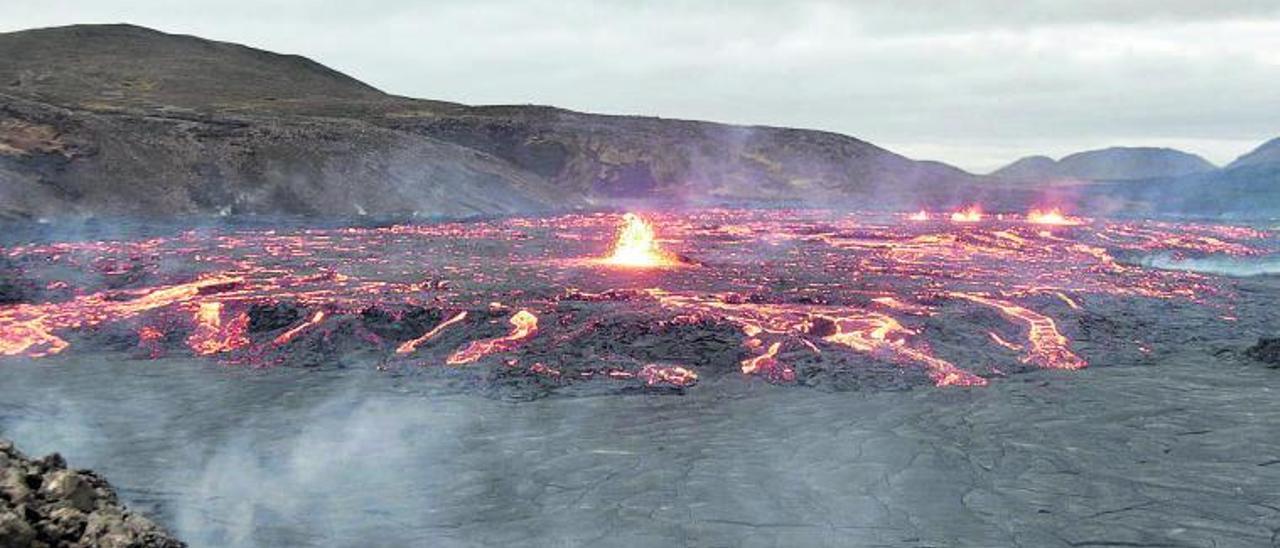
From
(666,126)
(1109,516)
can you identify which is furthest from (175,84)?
(1109,516)

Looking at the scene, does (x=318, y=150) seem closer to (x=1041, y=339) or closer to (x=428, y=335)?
(x=428, y=335)

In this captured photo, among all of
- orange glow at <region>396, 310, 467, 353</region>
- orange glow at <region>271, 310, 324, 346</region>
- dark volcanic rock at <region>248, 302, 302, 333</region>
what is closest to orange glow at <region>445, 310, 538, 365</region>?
orange glow at <region>396, 310, 467, 353</region>

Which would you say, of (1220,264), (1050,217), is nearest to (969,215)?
(1050,217)

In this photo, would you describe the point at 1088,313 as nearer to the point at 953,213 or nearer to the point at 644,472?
the point at 644,472

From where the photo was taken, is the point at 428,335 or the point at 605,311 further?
the point at 605,311

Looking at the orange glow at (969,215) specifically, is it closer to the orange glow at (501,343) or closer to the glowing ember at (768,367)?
the orange glow at (501,343)
